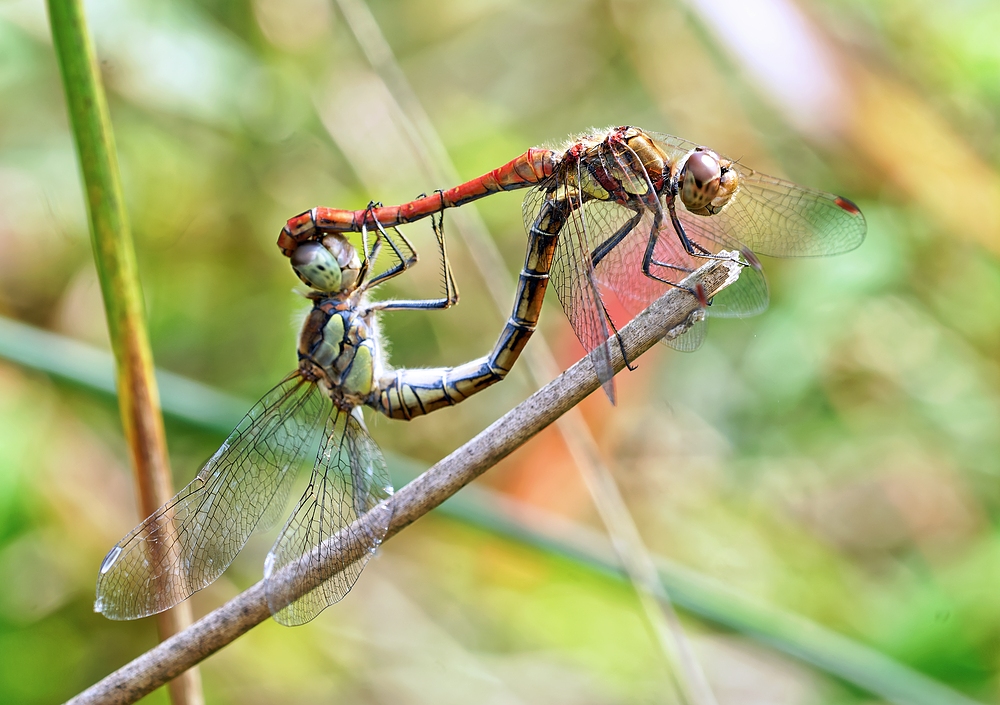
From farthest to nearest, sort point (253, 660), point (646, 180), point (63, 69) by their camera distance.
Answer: point (253, 660) < point (646, 180) < point (63, 69)

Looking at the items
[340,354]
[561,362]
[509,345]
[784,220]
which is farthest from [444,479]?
[561,362]

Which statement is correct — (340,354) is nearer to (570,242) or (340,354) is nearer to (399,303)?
(399,303)

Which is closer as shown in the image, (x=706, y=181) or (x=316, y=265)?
(x=706, y=181)

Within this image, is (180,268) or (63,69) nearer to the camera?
(63,69)

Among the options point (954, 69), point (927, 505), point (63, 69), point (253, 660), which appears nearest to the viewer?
point (63, 69)

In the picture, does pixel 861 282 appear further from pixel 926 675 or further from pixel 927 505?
pixel 926 675

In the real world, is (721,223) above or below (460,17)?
below

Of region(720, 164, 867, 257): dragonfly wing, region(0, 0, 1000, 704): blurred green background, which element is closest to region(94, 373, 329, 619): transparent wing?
region(0, 0, 1000, 704): blurred green background

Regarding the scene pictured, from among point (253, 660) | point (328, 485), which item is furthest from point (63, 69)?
point (253, 660)
